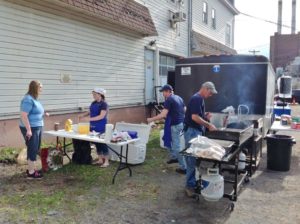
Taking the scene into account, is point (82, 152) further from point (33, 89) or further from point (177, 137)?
point (177, 137)

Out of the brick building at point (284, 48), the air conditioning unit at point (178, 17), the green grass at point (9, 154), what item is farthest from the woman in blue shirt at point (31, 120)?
the brick building at point (284, 48)

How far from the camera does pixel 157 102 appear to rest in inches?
571

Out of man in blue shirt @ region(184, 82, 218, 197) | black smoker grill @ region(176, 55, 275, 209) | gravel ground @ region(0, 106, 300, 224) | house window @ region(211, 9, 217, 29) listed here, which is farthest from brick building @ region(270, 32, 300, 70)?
man in blue shirt @ region(184, 82, 218, 197)

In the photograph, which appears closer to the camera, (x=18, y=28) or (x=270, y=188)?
(x=270, y=188)

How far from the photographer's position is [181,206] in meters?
5.10

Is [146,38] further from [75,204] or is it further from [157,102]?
[75,204]

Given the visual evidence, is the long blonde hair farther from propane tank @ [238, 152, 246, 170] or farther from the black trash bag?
propane tank @ [238, 152, 246, 170]

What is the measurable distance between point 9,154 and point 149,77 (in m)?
8.16

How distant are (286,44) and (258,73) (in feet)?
158

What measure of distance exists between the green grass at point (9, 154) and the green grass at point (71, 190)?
0.97 metres

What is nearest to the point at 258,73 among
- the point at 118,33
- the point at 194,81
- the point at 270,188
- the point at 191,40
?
the point at 194,81

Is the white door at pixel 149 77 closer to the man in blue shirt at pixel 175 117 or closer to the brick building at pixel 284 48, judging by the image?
the man in blue shirt at pixel 175 117

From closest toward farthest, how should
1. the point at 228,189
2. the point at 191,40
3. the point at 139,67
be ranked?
the point at 228,189 < the point at 139,67 < the point at 191,40

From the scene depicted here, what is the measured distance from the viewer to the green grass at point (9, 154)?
7.08 meters
